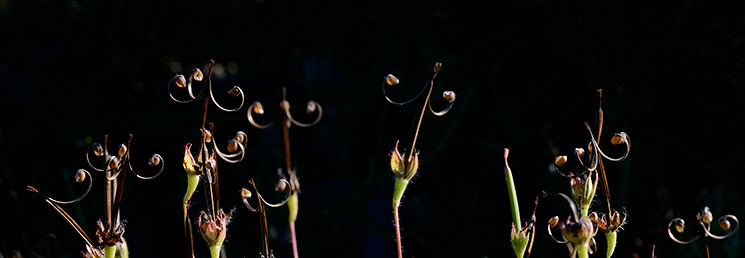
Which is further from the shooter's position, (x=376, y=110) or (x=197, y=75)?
(x=376, y=110)

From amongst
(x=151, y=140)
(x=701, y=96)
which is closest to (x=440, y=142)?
(x=701, y=96)

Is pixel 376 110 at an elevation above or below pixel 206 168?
above

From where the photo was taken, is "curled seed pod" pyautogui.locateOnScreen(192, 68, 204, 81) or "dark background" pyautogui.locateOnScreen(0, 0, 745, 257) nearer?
"curled seed pod" pyautogui.locateOnScreen(192, 68, 204, 81)

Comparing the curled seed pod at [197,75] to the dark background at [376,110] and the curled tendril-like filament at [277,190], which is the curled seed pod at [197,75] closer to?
the curled tendril-like filament at [277,190]

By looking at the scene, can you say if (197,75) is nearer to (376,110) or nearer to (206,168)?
(206,168)

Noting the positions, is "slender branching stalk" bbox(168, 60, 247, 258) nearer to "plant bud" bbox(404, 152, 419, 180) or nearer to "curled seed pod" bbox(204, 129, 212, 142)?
"curled seed pod" bbox(204, 129, 212, 142)

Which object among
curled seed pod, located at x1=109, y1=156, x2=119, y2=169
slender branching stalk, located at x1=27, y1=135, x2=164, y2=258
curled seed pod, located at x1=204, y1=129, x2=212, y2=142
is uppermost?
curled seed pod, located at x1=204, y1=129, x2=212, y2=142

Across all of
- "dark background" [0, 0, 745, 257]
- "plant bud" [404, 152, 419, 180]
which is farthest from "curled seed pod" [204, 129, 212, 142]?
"dark background" [0, 0, 745, 257]

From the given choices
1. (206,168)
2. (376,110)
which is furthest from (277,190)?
(376,110)
